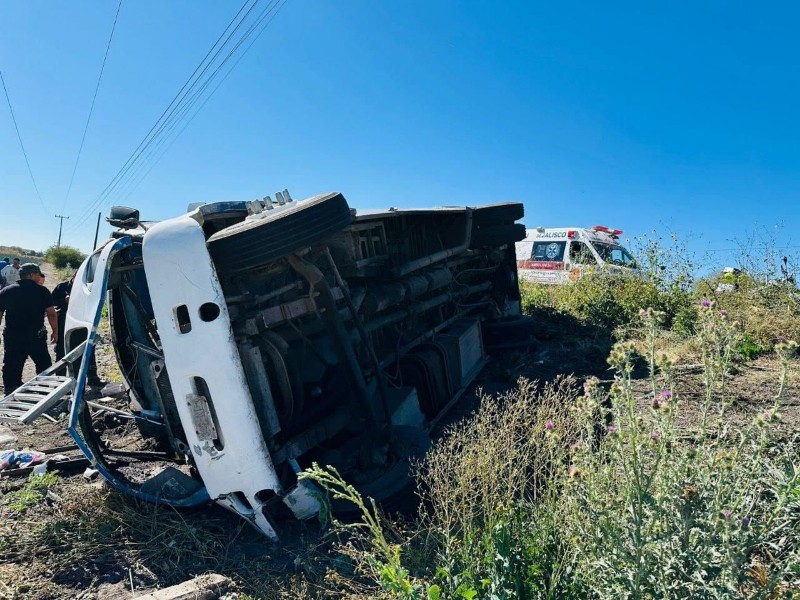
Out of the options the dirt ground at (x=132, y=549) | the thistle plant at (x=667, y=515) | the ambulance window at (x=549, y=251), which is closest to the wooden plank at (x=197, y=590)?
the dirt ground at (x=132, y=549)

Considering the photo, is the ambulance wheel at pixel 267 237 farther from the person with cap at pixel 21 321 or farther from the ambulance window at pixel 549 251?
the ambulance window at pixel 549 251

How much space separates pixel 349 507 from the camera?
2.80 meters

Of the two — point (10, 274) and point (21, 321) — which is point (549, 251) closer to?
point (21, 321)

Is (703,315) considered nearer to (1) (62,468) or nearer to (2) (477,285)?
(1) (62,468)

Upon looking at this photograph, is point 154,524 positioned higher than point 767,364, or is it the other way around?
point 154,524

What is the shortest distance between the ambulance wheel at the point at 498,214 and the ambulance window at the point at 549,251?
271 inches

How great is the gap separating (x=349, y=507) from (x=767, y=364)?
5.03 meters

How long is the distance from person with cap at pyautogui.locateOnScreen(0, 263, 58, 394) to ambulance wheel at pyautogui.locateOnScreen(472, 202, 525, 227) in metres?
5.61

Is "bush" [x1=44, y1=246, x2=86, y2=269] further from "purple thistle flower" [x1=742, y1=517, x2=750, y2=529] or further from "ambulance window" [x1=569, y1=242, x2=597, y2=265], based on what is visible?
"purple thistle flower" [x1=742, y1=517, x2=750, y2=529]

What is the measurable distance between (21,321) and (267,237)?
5675 mm

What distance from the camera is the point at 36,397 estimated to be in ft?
9.25

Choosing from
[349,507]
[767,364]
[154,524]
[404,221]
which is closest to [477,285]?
[404,221]

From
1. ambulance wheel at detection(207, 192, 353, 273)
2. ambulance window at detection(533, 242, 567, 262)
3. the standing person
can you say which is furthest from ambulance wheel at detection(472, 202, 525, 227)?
the standing person

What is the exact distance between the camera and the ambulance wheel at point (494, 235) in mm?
6336
